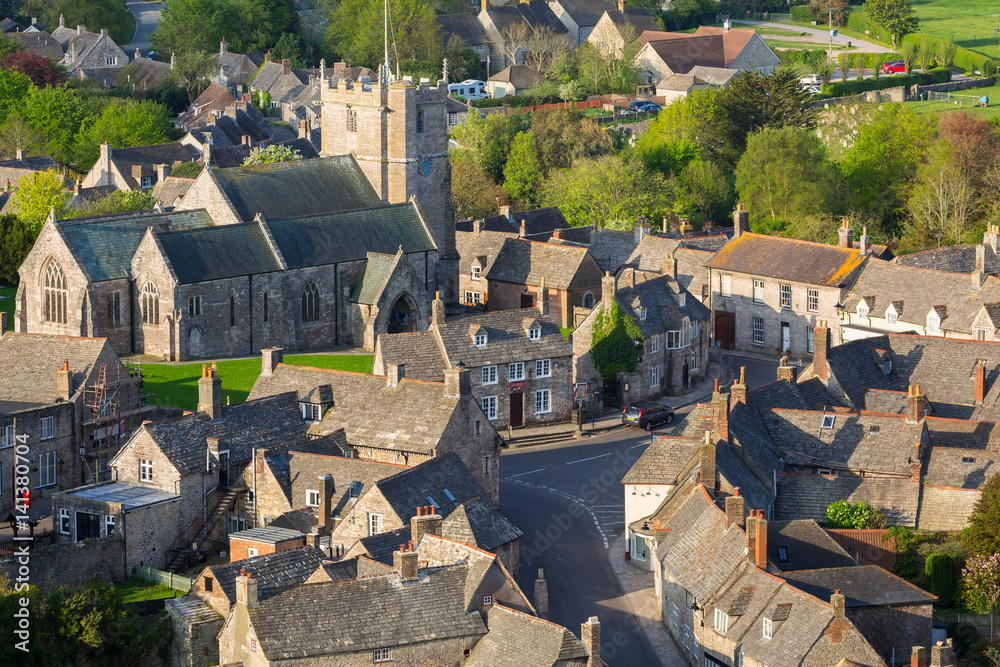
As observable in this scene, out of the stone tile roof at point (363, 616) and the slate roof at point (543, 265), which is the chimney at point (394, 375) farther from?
the slate roof at point (543, 265)

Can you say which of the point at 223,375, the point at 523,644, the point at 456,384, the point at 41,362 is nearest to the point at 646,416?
the point at 456,384

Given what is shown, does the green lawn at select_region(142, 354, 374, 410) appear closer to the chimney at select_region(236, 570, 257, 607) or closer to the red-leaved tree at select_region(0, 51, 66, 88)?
the chimney at select_region(236, 570, 257, 607)

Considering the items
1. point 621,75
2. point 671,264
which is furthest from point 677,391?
point 621,75

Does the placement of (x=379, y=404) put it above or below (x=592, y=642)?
above

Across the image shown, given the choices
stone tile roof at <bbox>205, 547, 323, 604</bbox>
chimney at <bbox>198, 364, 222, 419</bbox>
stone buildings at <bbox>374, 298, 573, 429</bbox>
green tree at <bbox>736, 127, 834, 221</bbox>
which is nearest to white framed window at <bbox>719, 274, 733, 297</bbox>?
stone buildings at <bbox>374, 298, 573, 429</bbox>

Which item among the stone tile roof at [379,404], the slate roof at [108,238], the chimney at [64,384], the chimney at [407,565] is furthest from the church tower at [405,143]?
the chimney at [407,565]

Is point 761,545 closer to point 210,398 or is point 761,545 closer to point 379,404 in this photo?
point 379,404

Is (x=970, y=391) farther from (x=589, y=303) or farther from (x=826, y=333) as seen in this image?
(x=589, y=303)
